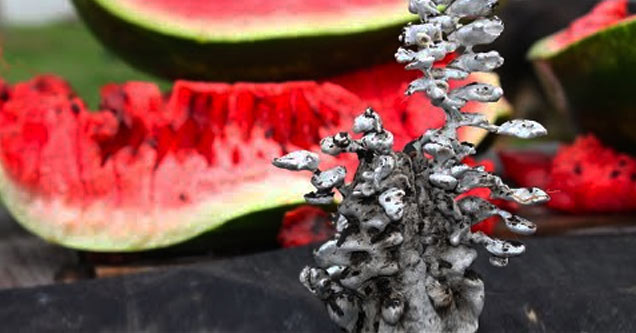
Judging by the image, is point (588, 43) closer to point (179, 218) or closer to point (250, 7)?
point (250, 7)

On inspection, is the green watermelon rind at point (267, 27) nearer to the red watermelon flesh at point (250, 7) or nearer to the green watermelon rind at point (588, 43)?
the red watermelon flesh at point (250, 7)

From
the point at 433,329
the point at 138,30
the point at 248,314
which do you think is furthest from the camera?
the point at 138,30

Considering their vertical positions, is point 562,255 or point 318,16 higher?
point 318,16

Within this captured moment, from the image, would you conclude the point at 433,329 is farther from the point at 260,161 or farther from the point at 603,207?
the point at 603,207

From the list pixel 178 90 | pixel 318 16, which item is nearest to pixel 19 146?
pixel 178 90

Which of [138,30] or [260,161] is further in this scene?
[138,30]

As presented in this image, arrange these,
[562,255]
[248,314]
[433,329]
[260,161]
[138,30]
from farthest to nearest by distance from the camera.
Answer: [138,30] < [260,161] < [562,255] < [248,314] < [433,329]

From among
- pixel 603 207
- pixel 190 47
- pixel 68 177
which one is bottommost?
pixel 603 207

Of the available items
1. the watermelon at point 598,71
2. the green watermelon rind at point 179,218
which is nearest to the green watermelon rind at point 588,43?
the watermelon at point 598,71
